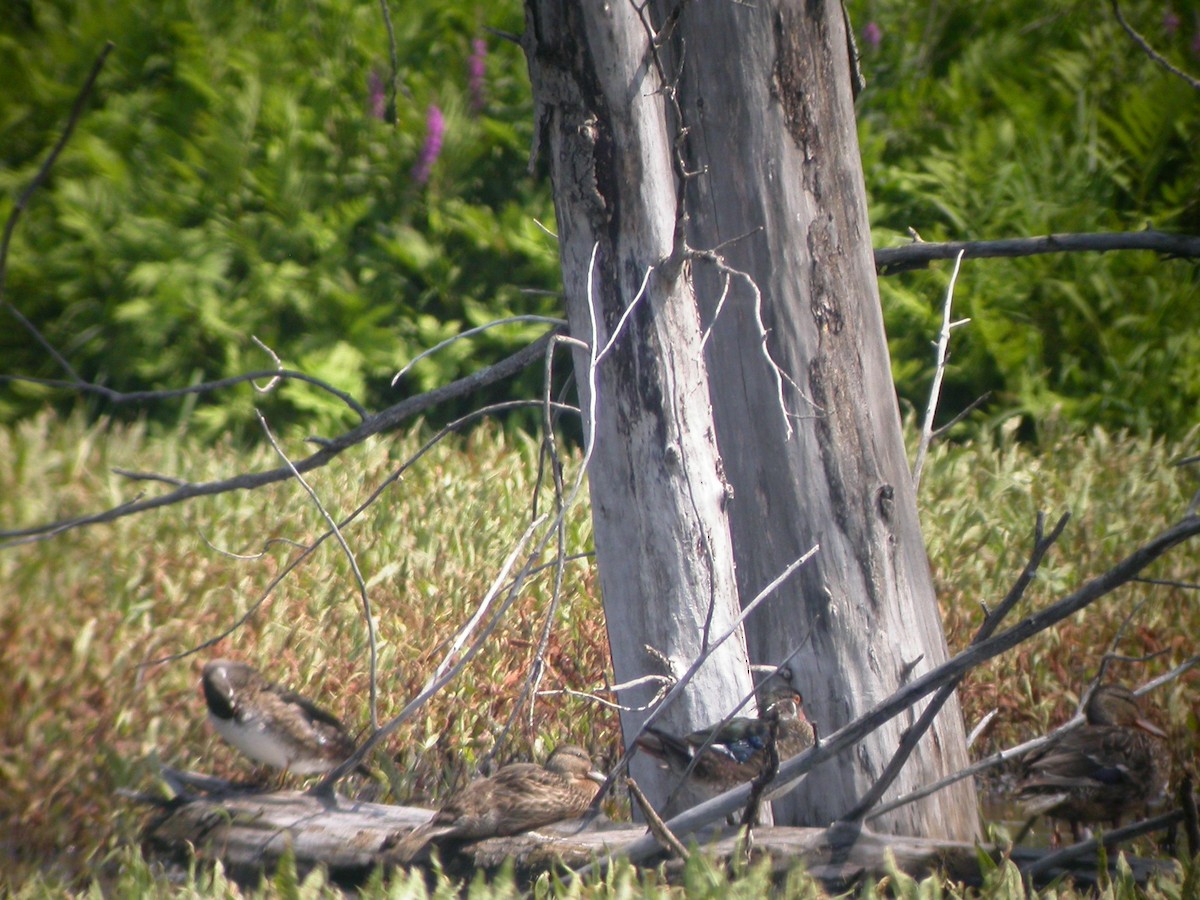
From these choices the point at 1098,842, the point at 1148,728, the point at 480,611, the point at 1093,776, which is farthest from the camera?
the point at 1148,728

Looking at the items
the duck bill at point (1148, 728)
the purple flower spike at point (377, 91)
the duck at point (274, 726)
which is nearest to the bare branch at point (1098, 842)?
the duck bill at point (1148, 728)

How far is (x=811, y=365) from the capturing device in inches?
145

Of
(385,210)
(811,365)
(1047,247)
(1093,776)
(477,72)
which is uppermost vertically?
(477,72)

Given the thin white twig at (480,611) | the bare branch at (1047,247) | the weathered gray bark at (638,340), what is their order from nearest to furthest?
the thin white twig at (480,611) < the weathered gray bark at (638,340) < the bare branch at (1047,247)

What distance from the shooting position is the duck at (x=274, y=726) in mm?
4551

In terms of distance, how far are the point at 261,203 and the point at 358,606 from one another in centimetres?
394

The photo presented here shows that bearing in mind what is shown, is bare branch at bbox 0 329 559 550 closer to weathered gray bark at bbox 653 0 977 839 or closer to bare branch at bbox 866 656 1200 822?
weathered gray bark at bbox 653 0 977 839

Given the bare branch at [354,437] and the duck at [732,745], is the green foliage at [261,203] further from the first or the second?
the duck at [732,745]

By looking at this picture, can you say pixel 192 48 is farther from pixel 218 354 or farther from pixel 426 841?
pixel 426 841

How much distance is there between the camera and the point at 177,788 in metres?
4.34

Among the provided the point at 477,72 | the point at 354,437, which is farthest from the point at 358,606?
the point at 477,72

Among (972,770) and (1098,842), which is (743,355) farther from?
(1098,842)

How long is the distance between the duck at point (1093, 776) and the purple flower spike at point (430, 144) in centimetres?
566

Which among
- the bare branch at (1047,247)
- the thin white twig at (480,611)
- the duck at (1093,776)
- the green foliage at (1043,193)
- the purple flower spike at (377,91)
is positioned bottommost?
the duck at (1093,776)
